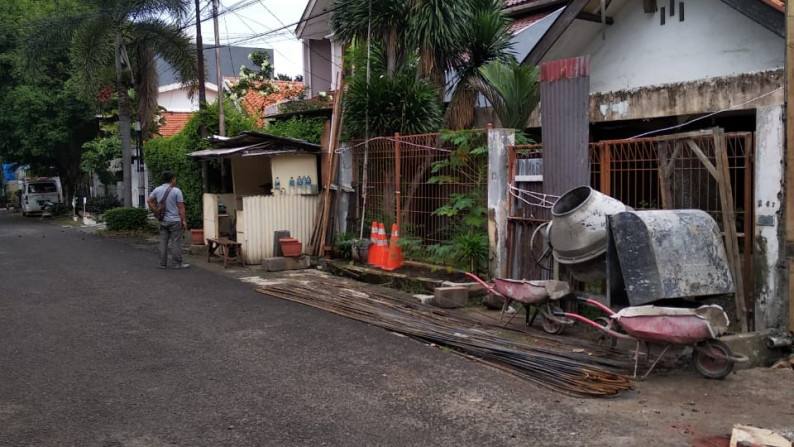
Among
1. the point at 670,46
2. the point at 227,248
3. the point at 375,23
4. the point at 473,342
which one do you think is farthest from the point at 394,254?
the point at 670,46

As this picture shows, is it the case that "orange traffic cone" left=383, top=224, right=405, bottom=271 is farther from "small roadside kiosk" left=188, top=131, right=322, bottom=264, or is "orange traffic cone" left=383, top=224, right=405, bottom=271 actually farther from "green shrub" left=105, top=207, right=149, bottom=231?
"green shrub" left=105, top=207, right=149, bottom=231

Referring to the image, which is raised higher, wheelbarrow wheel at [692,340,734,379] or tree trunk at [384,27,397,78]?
tree trunk at [384,27,397,78]

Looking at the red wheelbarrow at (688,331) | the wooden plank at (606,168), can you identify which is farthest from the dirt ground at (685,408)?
the wooden plank at (606,168)

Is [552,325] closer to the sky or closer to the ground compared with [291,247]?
closer to the ground

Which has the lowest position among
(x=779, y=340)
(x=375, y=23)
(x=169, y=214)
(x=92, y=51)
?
(x=779, y=340)

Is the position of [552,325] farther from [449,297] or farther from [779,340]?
[779,340]

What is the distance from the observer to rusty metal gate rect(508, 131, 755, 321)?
263 inches

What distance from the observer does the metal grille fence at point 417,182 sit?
9.95 m

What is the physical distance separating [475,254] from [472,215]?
573 millimetres

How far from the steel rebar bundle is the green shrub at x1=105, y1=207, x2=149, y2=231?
544 inches

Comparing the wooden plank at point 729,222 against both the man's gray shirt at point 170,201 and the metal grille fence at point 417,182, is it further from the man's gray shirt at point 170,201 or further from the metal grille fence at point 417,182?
the man's gray shirt at point 170,201

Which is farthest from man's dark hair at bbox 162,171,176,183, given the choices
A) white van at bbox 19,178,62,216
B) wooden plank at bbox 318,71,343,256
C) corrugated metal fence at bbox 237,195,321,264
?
white van at bbox 19,178,62,216

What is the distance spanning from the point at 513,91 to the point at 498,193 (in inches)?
109

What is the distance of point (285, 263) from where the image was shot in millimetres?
12602
